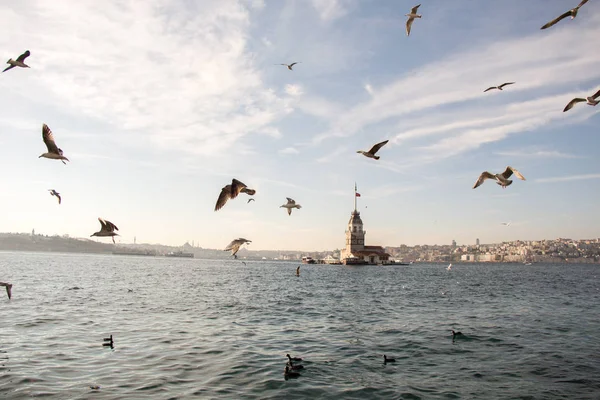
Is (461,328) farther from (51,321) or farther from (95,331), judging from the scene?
(51,321)

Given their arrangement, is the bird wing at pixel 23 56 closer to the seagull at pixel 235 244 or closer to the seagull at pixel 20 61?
the seagull at pixel 20 61

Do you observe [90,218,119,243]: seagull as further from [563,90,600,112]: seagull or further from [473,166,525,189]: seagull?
[563,90,600,112]: seagull

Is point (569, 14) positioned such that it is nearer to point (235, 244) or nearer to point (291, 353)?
point (235, 244)

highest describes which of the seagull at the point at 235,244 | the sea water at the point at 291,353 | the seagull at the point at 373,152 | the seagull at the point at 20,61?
the seagull at the point at 20,61

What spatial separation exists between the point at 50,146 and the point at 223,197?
433cm

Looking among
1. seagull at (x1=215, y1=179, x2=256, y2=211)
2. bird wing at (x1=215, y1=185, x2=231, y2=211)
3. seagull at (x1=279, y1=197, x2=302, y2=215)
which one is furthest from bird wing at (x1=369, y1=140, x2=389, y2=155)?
bird wing at (x1=215, y1=185, x2=231, y2=211)

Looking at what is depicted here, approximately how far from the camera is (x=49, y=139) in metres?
10.3

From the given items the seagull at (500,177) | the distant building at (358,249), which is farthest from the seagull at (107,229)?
the distant building at (358,249)

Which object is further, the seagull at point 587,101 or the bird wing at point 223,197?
the bird wing at point 223,197

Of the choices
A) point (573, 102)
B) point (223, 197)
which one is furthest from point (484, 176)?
point (223, 197)

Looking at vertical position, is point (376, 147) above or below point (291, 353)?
above

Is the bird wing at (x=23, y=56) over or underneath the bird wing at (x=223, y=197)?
over

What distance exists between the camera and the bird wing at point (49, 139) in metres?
10.2

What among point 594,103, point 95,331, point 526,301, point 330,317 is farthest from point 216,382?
point 526,301
